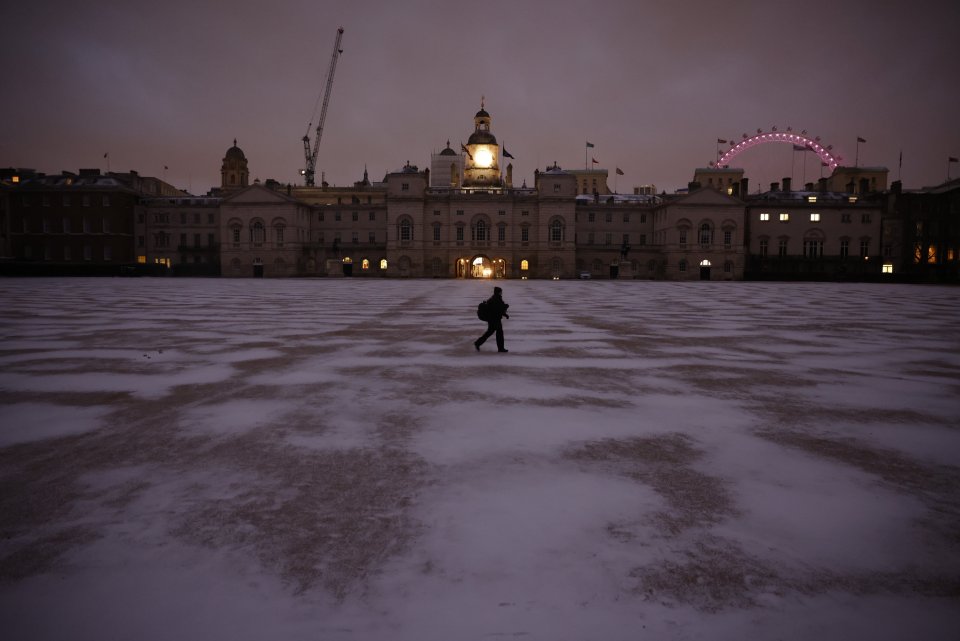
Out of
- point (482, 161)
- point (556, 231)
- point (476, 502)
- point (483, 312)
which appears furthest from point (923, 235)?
point (476, 502)

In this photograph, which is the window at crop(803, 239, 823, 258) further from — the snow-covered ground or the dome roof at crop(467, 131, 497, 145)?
the snow-covered ground

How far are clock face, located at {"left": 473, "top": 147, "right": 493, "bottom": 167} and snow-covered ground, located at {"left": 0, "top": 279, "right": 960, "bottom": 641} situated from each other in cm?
8588

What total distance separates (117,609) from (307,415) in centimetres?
391

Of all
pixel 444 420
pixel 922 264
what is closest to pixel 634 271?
pixel 922 264

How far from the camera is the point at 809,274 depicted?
2813 inches

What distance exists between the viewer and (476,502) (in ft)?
15.2

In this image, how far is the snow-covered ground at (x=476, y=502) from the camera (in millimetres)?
3254

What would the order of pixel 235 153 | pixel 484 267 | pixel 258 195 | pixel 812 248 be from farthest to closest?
pixel 235 153 → pixel 484 267 → pixel 812 248 → pixel 258 195

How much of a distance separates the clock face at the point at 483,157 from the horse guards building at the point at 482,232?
1393cm

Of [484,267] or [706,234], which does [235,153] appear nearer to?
[484,267]

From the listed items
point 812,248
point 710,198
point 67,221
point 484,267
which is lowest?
point 484,267

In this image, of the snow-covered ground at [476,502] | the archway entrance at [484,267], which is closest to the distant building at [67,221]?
the archway entrance at [484,267]

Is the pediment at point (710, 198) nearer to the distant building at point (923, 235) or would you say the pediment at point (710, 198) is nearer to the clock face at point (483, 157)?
the distant building at point (923, 235)

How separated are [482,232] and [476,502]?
74.3 meters
